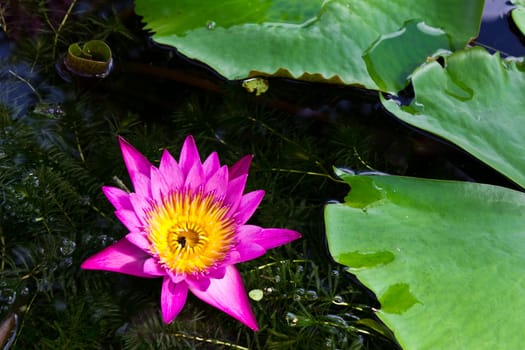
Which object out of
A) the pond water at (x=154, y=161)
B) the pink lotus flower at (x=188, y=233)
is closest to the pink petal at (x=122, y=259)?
the pink lotus flower at (x=188, y=233)

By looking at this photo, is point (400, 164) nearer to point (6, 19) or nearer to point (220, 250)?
point (220, 250)

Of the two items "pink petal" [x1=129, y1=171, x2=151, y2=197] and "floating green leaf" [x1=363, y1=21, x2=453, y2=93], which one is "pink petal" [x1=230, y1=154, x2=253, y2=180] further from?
"floating green leaf" [x1=363, y1=21, x2=453, y2=93]

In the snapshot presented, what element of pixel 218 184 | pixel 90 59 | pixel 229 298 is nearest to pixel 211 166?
pixel 218 184

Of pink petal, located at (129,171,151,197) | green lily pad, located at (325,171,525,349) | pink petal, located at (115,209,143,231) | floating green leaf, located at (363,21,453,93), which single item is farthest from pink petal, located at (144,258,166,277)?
floating green leaf, located at (363,21,453,93)

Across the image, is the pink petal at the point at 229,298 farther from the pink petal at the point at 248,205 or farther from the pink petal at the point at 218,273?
the pink petal at the point at 248,205

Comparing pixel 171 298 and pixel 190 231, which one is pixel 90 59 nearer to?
pixel 190 231

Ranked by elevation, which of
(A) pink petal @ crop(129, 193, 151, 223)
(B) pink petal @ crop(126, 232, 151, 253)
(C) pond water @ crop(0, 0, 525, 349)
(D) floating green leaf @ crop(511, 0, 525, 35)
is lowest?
(C) pond water @ crop(0, 0, 525, 349)

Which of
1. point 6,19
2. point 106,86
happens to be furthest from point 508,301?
point 6,19
